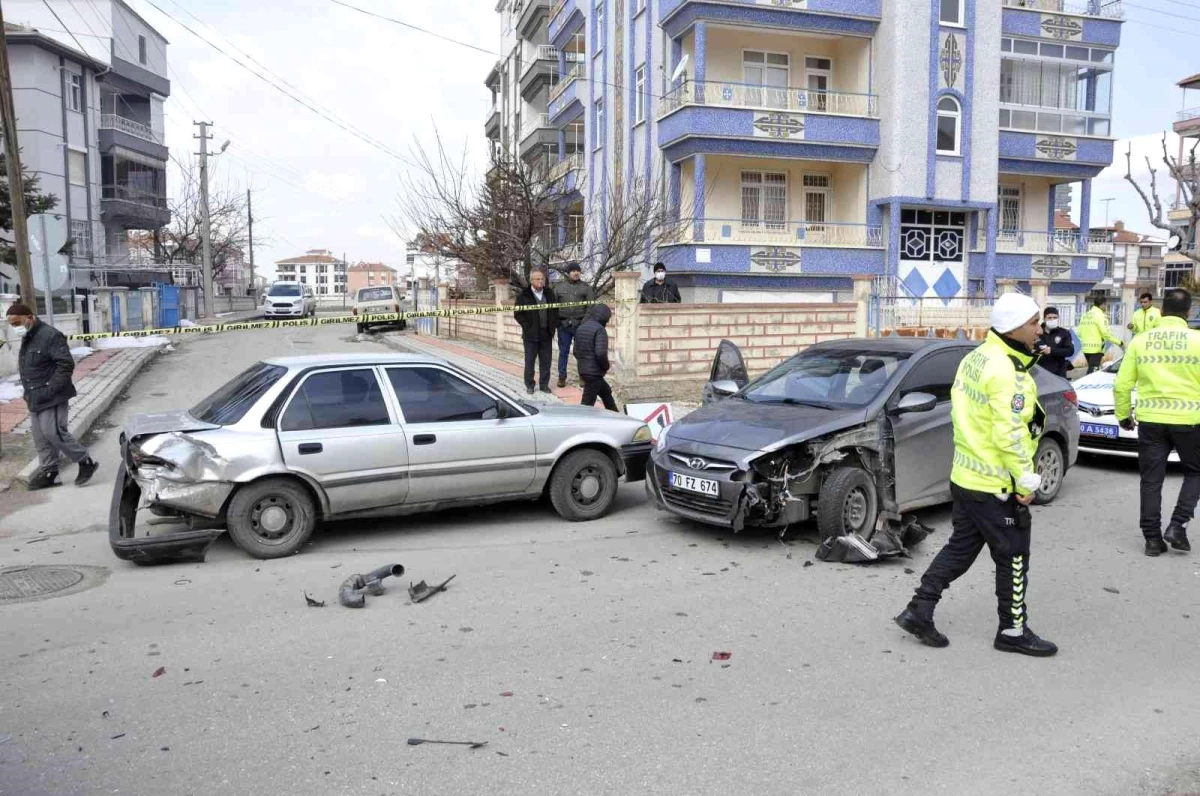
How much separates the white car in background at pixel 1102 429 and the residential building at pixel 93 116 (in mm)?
38037

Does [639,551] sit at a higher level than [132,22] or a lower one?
lower

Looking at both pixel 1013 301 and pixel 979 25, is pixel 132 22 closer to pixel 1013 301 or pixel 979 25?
pixel 979 25

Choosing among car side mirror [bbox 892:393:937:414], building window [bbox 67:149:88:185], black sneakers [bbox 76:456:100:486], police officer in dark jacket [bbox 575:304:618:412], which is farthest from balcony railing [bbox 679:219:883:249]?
building window [bbox 67:149:88:185]

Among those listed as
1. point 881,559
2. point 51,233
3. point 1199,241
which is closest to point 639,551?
point 881,559

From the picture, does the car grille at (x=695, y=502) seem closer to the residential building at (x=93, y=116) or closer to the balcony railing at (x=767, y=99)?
the balcony railing at (x=767, y=99)

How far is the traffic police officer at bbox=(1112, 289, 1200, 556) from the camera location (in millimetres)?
7145

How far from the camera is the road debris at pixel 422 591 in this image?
611 cm

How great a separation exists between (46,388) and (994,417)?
8671mm

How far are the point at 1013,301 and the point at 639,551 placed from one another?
11.0ft

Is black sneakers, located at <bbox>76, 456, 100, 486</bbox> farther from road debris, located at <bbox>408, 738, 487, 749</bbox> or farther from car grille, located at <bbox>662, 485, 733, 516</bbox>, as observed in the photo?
road debris, located at <bbox>408, 738, 487, 749</bbox>

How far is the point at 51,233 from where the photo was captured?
1268 cm

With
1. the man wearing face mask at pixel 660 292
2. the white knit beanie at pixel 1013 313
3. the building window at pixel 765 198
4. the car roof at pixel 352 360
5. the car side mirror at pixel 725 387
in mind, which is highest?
the building window at pixel 765 198

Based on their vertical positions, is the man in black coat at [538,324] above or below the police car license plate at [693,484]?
above

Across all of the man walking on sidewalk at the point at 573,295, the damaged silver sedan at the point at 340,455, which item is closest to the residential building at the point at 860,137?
the man walking on sidewalk at the point at 573,295
